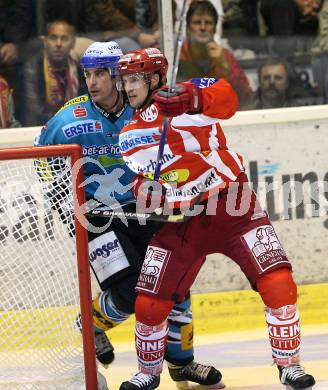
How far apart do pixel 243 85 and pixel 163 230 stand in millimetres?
1983

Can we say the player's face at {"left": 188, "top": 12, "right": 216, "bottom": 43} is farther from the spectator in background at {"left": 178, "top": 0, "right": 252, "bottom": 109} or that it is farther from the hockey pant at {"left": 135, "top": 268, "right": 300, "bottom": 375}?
the hockey pant at {"left": 135, "top": 268, "right": 300, "bottom": 375}

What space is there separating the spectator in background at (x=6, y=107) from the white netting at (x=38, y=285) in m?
1.36

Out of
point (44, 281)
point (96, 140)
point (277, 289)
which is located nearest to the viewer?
point (277, 289)

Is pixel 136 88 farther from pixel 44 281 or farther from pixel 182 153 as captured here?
pixel 44 281


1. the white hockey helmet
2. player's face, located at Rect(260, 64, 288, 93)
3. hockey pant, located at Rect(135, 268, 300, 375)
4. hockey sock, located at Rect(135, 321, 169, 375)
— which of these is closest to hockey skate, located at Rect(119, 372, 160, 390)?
hockey sock, located at Rect(135, 321, 169, 375)

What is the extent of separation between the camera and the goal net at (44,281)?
4.07m

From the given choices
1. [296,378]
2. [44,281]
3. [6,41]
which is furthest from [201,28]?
[296,378]

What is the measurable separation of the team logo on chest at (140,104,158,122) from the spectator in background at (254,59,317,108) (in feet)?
6.21

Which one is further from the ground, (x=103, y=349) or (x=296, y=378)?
(x=296, y=378)

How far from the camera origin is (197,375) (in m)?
4.61

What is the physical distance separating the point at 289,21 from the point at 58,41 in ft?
3.90

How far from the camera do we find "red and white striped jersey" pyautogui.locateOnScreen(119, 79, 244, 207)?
400 cm

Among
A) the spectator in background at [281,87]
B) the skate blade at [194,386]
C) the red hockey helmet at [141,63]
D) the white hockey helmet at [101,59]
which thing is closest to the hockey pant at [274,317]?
the skate blade at [194,386]

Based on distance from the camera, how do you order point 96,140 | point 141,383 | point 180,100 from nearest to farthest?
point 180,100
point 141,383
point 96,140
